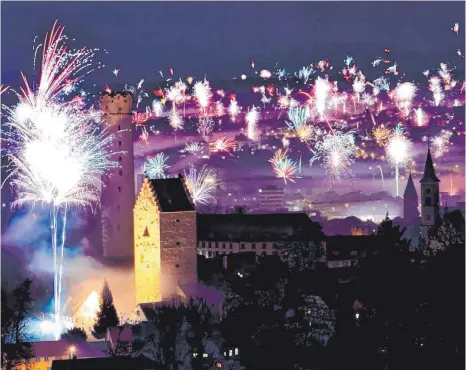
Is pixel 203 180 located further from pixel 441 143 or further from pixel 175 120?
pixel 441 143

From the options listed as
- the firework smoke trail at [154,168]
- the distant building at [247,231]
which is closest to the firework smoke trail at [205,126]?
the firework smoke trail at [154,168]

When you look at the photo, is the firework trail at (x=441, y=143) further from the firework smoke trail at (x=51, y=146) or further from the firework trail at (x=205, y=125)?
the firework smoke trail at (x=51, y=146)

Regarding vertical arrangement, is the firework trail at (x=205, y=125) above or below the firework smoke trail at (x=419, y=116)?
below

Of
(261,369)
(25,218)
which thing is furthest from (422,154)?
(261,369)

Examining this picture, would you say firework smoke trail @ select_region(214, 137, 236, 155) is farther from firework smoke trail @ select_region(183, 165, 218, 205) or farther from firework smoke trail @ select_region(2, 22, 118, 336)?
firework smoke trail @ select_region(2, 22, 118, 336)

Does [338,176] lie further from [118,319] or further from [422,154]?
[118,319]

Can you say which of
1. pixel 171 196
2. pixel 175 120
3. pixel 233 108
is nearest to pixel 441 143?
pixel 233 108
